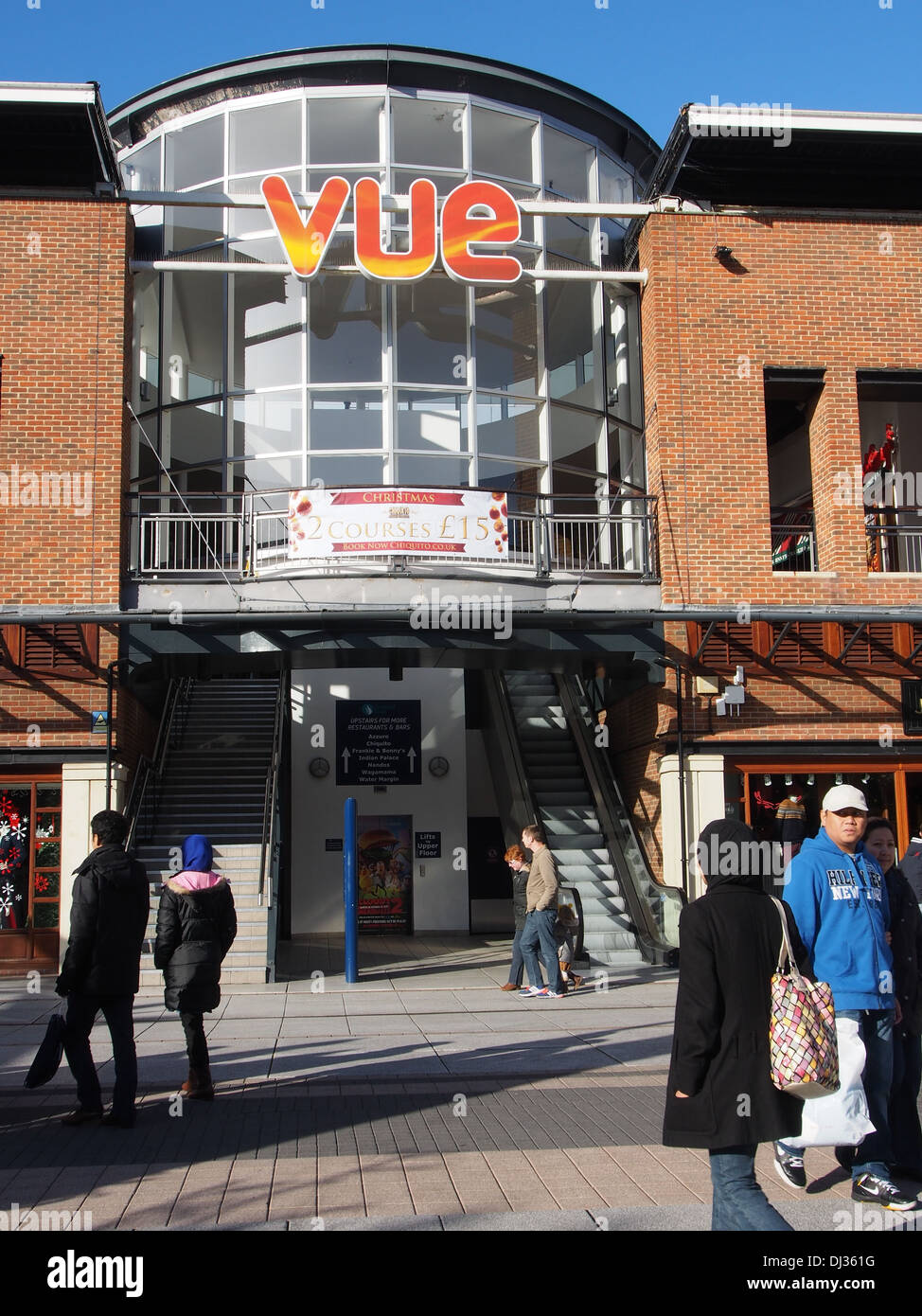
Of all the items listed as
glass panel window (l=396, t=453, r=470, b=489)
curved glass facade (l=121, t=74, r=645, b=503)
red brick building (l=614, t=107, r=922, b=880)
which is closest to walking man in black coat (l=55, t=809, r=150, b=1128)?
red brick building (l=614, t=107, r=922, b=880)

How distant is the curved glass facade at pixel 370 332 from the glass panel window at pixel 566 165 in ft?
0.10

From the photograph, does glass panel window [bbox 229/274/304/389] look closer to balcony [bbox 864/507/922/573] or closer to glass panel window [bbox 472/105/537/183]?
glass panel window [bbox 472/105/537/183]

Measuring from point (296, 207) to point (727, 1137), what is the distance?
13.5 meters

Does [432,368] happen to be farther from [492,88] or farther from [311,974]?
[311,974]

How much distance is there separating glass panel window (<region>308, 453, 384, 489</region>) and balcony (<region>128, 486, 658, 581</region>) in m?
0.61

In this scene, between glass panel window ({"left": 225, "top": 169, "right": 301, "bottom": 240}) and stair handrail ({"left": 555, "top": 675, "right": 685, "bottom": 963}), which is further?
glass panel window ({"left": 225, "top": 169, "right": 301, "bottom": 240})

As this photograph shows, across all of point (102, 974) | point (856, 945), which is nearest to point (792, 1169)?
point (856, 945)

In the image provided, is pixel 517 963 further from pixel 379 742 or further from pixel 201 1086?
pixel 379 742

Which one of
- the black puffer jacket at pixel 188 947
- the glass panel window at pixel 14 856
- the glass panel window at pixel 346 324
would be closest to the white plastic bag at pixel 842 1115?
the black puffer jacket at pixel 188 947

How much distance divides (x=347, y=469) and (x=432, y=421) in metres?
1.36

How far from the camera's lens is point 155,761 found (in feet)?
55.1

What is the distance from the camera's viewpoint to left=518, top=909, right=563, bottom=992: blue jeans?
12.1 metres

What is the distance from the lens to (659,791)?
15.2 m

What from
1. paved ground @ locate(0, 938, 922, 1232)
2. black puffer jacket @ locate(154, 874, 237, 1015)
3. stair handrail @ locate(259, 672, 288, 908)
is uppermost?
stair handrail @ locate(259, 672, 288, 908)
